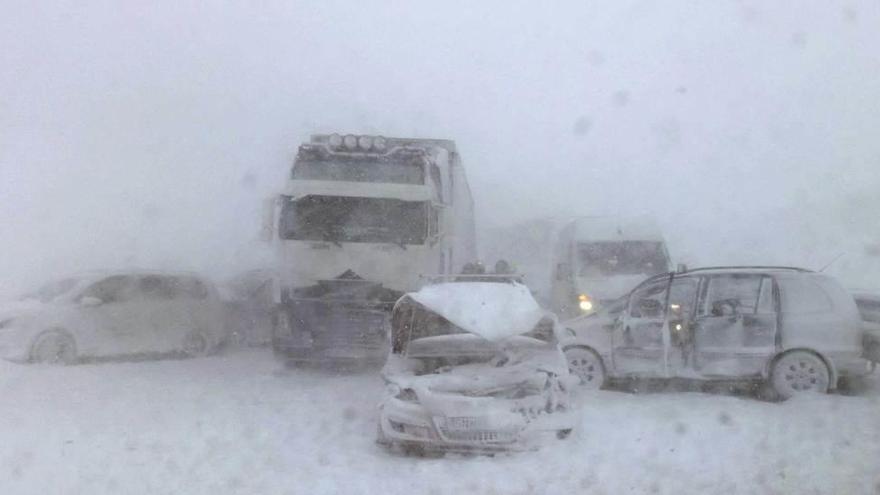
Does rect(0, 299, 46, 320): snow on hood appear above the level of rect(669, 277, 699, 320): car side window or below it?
below

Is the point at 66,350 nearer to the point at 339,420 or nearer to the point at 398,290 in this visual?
the point at 398,290

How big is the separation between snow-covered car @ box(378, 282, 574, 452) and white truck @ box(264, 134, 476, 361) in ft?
11.7

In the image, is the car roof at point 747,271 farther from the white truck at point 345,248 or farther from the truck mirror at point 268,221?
the truck mirror at point 268,221

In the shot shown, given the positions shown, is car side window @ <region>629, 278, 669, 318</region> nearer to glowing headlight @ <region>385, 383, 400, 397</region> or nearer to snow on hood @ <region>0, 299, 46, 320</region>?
glowing headlight @ <region>385, 383, 400, 397</region>

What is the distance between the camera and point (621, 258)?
15703mm

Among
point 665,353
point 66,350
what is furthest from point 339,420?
point 66,350

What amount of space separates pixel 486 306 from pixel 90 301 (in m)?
6.51

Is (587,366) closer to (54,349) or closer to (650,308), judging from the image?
(650,308)

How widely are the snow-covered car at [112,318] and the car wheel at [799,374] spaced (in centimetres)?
889

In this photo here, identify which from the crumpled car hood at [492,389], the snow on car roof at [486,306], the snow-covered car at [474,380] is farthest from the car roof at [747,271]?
the crumpled car hood at [492,389]

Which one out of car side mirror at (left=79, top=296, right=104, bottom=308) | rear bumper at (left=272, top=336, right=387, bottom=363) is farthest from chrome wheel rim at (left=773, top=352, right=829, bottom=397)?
car side mirror at (left=79, top=296, right=104, bottom=308)

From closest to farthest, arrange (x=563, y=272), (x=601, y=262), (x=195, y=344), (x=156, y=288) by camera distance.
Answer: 1. (x=156, y=288)
2. (x=195, y=344)
3. (x=601, y=262)
4. (x=563, y=272)

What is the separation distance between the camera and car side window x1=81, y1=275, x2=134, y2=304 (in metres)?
13.5

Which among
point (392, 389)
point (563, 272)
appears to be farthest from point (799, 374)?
point (563, 272)
